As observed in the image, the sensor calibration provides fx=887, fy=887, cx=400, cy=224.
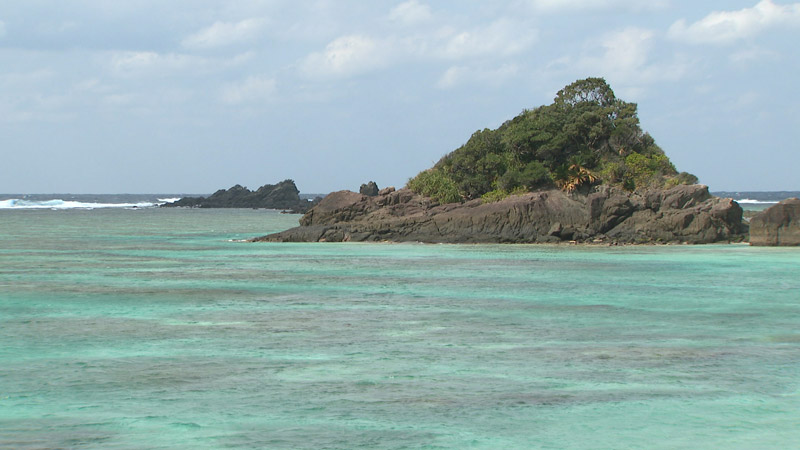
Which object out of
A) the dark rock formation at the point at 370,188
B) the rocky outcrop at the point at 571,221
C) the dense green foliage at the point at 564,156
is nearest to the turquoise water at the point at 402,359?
the rocky outcrop at the point at 571,221

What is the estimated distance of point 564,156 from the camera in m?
52.1

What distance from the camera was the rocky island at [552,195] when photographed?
45188 millimetres

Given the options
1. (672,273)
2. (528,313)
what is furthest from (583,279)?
(528,313)

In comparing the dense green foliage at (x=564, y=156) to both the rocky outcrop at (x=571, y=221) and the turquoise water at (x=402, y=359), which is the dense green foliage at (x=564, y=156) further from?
the turquoise water at (x=402, y=359)

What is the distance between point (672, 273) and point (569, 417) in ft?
66.5

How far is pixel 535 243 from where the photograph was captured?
44938mm

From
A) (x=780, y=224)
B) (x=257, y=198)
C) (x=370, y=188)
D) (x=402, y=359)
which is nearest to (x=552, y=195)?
(x=780, y=224)

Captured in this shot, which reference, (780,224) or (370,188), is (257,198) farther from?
(780,224)

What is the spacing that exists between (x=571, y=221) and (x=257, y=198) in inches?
4564

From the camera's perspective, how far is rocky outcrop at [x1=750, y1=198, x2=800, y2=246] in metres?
41.3

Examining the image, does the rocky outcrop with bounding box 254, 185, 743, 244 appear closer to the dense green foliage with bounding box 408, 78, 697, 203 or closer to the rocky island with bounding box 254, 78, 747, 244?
the rocky island with bounding box 254, 78, 747, 244

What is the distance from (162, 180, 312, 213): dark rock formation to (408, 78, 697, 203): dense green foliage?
92923mm

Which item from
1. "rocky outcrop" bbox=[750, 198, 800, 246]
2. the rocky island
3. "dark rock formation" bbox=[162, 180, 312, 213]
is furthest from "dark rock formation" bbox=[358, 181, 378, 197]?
"rocky outcrop" bbox=[750, 198, 800, 246]

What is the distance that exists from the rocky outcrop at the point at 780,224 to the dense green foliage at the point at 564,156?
876 centimetres
